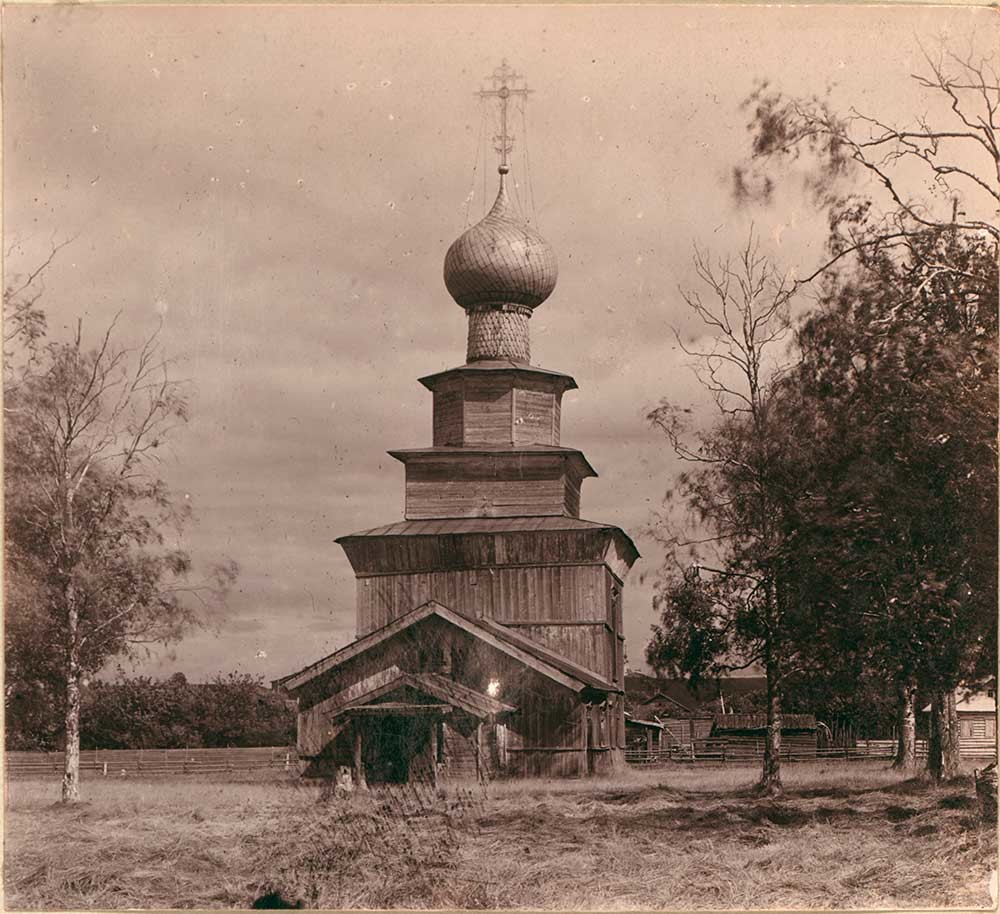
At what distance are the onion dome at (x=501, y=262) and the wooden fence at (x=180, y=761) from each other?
12069 mm

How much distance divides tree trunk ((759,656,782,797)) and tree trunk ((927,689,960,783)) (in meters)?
2.63

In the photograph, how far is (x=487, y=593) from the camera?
30797mm

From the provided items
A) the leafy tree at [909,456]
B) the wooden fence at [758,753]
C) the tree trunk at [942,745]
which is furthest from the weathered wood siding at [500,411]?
the leafy tree at [909,456]

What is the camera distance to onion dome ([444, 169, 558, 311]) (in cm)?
3256

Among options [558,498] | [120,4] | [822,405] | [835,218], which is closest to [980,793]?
[822,405]

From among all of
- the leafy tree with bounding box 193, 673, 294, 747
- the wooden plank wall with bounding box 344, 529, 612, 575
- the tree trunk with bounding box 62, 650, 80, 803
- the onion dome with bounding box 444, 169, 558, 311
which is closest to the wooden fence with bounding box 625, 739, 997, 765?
the leafy tree with bounding box 193, 673, 294, 747

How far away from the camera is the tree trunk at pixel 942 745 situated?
2184 centimetres

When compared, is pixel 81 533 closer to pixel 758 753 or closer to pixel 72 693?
pixel 72 693

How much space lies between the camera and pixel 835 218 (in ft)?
59.4

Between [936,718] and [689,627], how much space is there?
5144mm

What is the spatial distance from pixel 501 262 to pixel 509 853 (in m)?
Result: 18.3

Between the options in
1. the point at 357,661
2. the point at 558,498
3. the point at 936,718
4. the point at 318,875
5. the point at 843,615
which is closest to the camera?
the point at 318,875

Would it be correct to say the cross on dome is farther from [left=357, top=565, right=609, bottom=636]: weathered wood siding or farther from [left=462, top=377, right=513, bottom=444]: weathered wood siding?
[left=357, top=565, right=609, bottom=636]: weathered wood siding

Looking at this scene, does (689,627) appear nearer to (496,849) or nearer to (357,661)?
(357,661)
